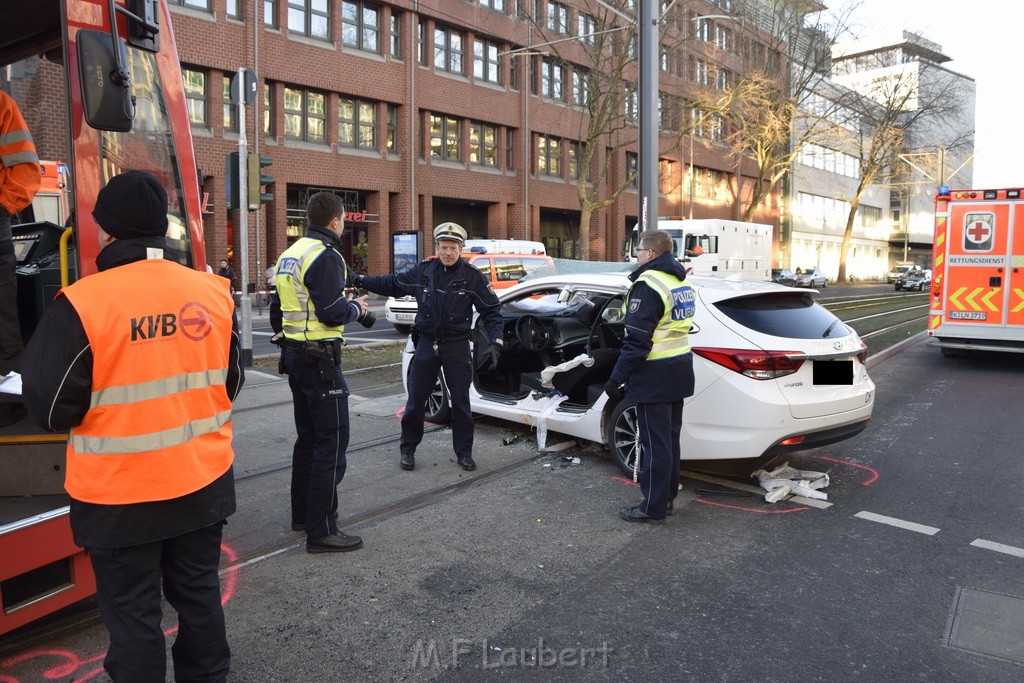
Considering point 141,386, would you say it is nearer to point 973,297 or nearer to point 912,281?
point 973,297

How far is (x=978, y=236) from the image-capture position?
40.5ft

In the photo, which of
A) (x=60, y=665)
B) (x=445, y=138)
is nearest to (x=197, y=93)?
(x=445, y=138)

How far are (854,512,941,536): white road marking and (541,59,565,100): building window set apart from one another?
33926mm

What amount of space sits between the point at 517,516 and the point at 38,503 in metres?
Answer: 2.70

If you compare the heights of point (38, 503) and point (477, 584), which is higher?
point (38, 503)

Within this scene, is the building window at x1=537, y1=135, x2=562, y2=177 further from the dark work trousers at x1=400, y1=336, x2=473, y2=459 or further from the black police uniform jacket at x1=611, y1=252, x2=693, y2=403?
the black police uniform jacket at x1=611, y1=252, x2=693, y2=403

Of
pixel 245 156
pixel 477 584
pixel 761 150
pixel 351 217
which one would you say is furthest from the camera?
pixel 761 150

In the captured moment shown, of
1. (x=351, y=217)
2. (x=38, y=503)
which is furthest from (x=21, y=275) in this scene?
(x=351, y=217)

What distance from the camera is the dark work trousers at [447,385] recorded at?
20.1 ft

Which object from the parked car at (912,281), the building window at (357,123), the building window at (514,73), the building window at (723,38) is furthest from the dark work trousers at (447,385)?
the parked car at (912,281)

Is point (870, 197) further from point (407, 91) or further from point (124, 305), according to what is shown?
point (124, 305)

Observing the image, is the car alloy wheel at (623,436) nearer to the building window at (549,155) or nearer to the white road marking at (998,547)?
the white road marking at (998,547)

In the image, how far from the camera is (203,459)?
103 inches

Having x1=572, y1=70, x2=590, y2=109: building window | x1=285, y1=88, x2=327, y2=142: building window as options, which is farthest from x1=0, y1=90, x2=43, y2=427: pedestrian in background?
x1=572, y1=70, x2=590, y2=109: building window
